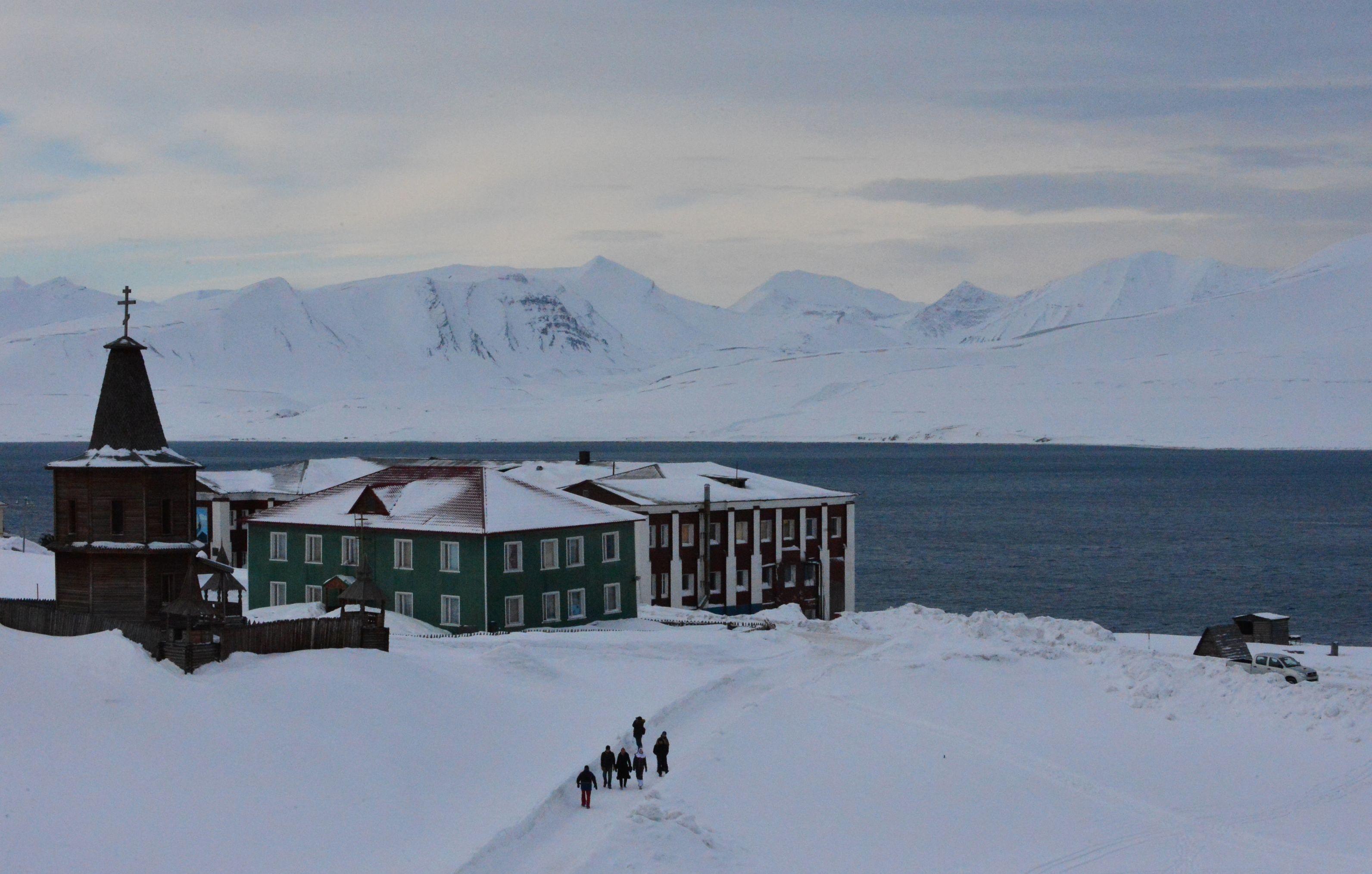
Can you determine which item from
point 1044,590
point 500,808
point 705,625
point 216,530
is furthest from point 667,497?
point 500,808

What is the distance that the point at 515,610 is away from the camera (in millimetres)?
52625

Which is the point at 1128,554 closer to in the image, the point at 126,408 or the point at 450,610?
the point at 450,610

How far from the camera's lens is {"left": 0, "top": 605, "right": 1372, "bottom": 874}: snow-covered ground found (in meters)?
25.9

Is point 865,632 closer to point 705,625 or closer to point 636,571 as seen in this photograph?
point 705,625

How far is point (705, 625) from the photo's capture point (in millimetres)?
54344

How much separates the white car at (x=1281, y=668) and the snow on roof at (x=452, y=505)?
22934 mm

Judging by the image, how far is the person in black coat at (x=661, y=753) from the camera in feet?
103

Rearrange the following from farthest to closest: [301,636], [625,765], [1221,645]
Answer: [1221,645] → [301,636] → [625,765]

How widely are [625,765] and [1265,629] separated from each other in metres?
40.2

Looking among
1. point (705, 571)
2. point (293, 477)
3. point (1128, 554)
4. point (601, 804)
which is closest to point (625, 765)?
point (601, 804)

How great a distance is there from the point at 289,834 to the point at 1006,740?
19958mm

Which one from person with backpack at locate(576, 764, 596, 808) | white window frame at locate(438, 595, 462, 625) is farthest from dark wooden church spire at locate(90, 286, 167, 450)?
white window frame at locate(438, 595, 462, 625)

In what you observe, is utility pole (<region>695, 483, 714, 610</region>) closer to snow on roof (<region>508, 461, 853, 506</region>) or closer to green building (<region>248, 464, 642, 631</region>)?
snow on roof (<region>508, 461, 853, 506</region>)

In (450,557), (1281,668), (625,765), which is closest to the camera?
(625,765)
